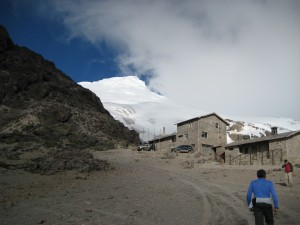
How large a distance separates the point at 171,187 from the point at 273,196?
52.7ft

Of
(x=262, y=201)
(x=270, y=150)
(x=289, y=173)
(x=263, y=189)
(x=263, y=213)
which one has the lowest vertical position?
(x=263, y=213)

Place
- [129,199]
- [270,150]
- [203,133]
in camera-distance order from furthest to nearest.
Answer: [203,133] → [270,150] → [129,199]

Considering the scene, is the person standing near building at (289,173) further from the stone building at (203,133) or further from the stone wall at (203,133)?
the stone building at (203,133)

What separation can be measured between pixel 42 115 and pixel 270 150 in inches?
1583

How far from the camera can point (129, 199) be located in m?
19.3

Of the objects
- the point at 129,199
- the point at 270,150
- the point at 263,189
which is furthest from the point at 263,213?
the point at 270,150

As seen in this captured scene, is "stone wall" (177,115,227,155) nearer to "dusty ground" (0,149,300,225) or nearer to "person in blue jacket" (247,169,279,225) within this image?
"dusty ground" (0,149,300,225)

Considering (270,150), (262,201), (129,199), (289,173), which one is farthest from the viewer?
(270,150)

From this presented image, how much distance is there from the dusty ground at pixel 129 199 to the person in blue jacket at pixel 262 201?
3554 millimetres

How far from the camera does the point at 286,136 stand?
1658 inches

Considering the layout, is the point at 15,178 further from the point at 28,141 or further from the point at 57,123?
the point at 57,123

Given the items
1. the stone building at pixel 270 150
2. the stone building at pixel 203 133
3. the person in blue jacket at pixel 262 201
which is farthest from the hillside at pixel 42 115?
the person in blue jacket at pixel 262 201

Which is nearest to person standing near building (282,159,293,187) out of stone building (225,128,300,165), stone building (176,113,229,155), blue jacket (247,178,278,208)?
blue jacket (247,178,278,208)

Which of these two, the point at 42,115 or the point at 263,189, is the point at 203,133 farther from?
the point at 263,189
